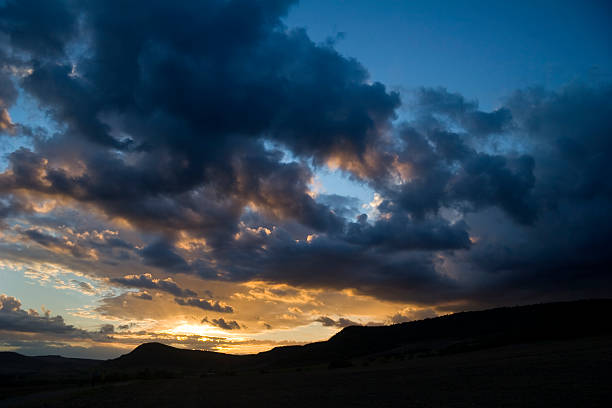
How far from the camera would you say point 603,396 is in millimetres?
14688

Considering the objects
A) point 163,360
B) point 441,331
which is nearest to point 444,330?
point 441,331

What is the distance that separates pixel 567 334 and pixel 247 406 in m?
57.5

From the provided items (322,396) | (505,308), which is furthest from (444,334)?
(322,396)

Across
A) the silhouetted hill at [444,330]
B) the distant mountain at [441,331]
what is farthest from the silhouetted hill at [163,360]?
the silhouetted hill at [444,330]

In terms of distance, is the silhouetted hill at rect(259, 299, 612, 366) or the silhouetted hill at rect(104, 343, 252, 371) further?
the silhouetted hill at rect(104, 343, 252, 371)

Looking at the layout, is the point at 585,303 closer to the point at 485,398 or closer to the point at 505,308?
the point at 505,308

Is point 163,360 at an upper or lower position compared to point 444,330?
lower

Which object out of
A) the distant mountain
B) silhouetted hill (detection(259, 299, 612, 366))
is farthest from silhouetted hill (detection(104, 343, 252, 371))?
silhouetted hill (detection(259, 299, 612, 366))

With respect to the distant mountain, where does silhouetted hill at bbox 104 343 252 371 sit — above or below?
below

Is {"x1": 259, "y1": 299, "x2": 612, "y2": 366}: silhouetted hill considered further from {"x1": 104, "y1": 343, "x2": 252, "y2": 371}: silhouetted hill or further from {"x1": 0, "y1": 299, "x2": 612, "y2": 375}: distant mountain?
{"x1": 104, "y1": 343, "x2": 252, "y2": 371}: silhouetted hill

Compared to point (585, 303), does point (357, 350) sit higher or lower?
lower

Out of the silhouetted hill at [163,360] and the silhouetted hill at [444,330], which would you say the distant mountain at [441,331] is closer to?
the silhouetted hill at [444,330]

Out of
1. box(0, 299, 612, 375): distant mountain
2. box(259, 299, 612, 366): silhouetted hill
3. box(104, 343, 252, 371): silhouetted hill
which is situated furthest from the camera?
box(104, 343, 252, 371): silhouetted hill

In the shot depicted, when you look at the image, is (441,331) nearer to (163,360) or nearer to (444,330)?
(444,330)
